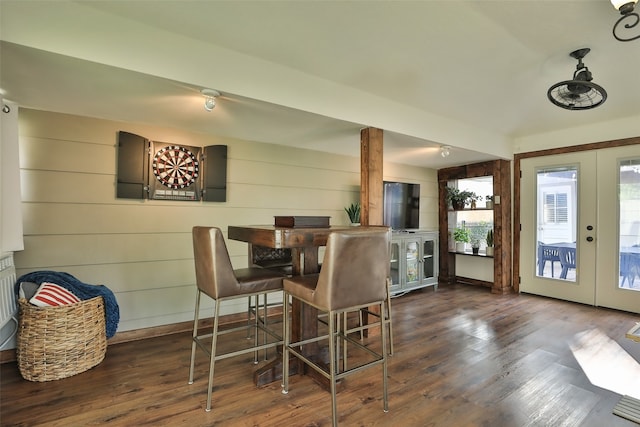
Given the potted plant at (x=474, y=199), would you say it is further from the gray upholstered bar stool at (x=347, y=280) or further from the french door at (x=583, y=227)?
the gray upholstered bar stool at (x=347, y=280)

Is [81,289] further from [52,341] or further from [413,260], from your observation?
[413,260]

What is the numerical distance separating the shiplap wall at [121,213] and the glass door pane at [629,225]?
3.31 metres

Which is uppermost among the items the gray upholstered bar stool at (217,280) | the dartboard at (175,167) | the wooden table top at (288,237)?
the dartboard at (175,167)

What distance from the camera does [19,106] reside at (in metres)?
2.59

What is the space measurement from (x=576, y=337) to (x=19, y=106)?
18.0 ft

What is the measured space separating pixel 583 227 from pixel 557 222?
302 mm

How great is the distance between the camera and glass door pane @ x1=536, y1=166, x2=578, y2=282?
421 centimetres

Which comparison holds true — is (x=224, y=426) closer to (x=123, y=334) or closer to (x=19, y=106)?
(x=123, y=334)

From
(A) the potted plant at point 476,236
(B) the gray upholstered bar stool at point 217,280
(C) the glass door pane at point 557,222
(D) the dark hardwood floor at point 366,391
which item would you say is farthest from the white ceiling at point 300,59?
(A) the potted plant at point 476,236

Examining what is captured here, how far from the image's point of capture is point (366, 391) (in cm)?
211

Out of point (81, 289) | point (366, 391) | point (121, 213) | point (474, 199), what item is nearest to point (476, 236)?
point (474, 199)

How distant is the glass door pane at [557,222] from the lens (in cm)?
421

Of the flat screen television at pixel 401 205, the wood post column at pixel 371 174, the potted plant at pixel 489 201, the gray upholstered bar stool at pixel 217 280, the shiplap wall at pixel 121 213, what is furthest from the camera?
the potted plant at pixel 489 201

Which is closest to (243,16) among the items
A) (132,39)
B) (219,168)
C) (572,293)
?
(132,39)
